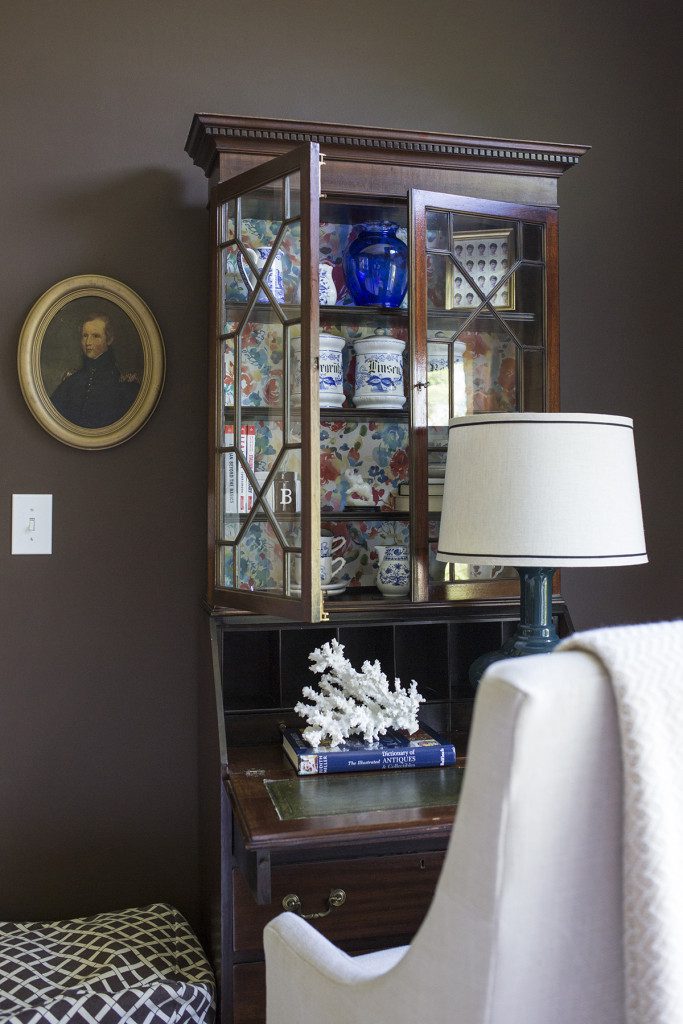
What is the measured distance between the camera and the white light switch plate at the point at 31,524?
204 centimetres

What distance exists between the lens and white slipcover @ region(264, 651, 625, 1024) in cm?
74

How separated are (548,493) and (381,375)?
522 mm

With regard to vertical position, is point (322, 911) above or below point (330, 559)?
below

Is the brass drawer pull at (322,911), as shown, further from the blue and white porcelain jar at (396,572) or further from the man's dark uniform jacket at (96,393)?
the man's dark uniform jacket at (96,393)

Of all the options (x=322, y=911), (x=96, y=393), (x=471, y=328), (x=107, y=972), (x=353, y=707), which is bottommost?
(x=107, y=972)

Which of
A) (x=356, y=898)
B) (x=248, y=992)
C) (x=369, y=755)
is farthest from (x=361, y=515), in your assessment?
(x=248, y=992)

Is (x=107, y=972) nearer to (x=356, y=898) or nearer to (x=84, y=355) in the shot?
(x=356, y=898)

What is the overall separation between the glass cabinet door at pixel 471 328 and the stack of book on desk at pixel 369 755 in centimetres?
32

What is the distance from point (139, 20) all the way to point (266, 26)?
0.98 ft

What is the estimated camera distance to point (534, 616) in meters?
1.80

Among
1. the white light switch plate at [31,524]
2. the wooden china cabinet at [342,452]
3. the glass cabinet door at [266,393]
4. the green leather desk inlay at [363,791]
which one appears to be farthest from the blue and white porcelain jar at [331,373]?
the green leather desk inlay at [363,791]

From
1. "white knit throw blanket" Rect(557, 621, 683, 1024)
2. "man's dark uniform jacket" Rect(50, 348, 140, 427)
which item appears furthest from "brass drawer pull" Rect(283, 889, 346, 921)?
"man's dark uniform jacket" Rect(50, 348, 140, 427)

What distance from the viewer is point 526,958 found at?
770 millimetres

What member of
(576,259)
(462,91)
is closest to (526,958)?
(576,259)
